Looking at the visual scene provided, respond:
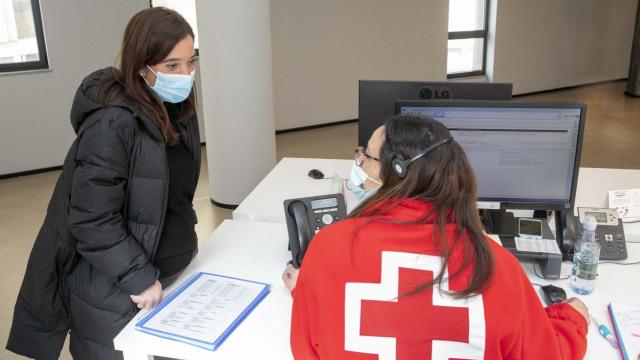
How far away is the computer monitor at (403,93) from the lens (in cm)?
215

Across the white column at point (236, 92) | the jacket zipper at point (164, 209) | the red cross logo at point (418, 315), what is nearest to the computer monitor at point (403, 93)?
the jacket zipper at point (164, 209)

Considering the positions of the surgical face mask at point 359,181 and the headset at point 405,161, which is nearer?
the headset at point 405,161

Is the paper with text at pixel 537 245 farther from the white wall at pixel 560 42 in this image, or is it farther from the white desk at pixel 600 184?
the white wall at pixel 560 42

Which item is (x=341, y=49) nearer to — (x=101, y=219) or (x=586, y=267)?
(x=586, y=267)

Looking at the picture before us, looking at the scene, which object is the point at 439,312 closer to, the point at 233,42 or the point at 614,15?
the point at 233,42

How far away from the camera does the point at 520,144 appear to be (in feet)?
5.98

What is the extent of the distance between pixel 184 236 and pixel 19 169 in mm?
4042

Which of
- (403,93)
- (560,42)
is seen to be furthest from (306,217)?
(560,42)

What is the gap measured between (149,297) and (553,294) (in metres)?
1.14

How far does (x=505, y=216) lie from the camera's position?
198 centimetres

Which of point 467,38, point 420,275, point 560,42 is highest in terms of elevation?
point 467,38

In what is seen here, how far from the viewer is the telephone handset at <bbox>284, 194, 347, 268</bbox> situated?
1.75 metres

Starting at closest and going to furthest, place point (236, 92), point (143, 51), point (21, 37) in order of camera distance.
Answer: point (143, 51) → point (236, 92) → point (21, 37)

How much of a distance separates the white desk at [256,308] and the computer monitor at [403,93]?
0.57m
